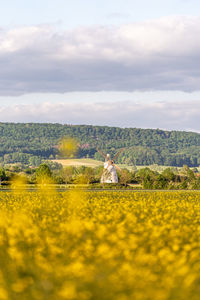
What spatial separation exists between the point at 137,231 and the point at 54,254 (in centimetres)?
413

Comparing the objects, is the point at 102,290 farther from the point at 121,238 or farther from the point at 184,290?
the point at 121,238

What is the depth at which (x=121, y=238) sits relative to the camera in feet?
46.5

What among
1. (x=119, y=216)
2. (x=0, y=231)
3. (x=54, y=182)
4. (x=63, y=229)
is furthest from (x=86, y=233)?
(x=54, y=182)

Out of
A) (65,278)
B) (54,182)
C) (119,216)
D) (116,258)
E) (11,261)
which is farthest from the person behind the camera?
(54,182)

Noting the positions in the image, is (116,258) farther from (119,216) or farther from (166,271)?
(119,216)

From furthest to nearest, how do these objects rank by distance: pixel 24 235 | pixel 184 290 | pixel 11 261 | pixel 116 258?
pixel 24 235 < pixel 11 261 < pixel 116 258 < pixel 184 290

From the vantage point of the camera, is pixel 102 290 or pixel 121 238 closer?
pixel 102 290

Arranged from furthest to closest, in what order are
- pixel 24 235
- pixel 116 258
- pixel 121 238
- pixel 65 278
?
1. pixel 24 235
2. pixel 121 238
3. pixel 116 258
4. pixel 65 278

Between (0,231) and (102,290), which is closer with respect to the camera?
(102,290)

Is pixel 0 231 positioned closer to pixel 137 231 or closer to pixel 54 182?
pixel 137 231

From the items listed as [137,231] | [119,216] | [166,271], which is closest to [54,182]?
[119,216]

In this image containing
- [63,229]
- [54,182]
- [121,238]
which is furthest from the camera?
[54,182]

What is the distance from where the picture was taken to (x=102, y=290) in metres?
9.42

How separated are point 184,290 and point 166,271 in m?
1.85
